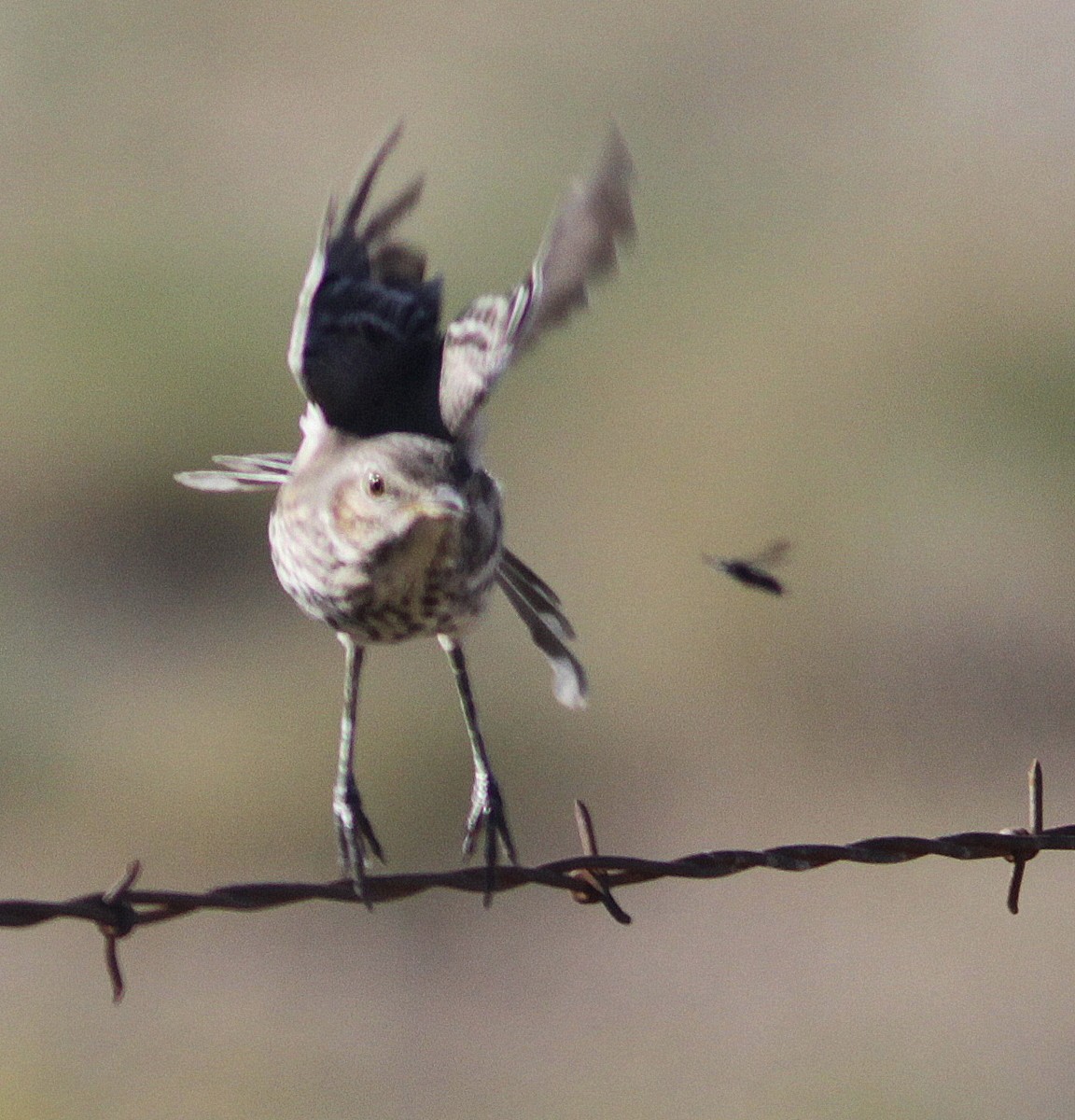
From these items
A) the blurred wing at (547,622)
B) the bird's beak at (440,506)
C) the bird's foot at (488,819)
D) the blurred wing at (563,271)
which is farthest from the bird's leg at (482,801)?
the blurred wing at (563,271)

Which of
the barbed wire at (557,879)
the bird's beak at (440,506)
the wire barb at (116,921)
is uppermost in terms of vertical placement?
the bird's beak at (440,506)

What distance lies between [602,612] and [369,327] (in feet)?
25.1

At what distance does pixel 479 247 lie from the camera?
55.9ft

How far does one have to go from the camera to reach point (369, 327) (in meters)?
6.98

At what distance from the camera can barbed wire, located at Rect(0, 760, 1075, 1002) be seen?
493 cm

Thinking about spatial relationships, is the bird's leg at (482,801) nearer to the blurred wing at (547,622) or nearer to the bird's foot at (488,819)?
the bird's foot at (488,819)

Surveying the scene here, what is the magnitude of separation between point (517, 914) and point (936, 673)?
3.31 m

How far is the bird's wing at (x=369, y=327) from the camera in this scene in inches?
271

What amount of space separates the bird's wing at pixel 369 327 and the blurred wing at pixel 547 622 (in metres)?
0.65

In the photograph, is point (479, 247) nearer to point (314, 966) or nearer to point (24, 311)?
point (24, 311)

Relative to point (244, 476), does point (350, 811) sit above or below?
below

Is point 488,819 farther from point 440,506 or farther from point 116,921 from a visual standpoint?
point 116,921

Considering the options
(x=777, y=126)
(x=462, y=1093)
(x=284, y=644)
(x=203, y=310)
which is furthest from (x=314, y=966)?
(x=777, y=126)

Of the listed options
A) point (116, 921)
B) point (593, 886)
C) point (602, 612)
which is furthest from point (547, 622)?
point (602, 612)
